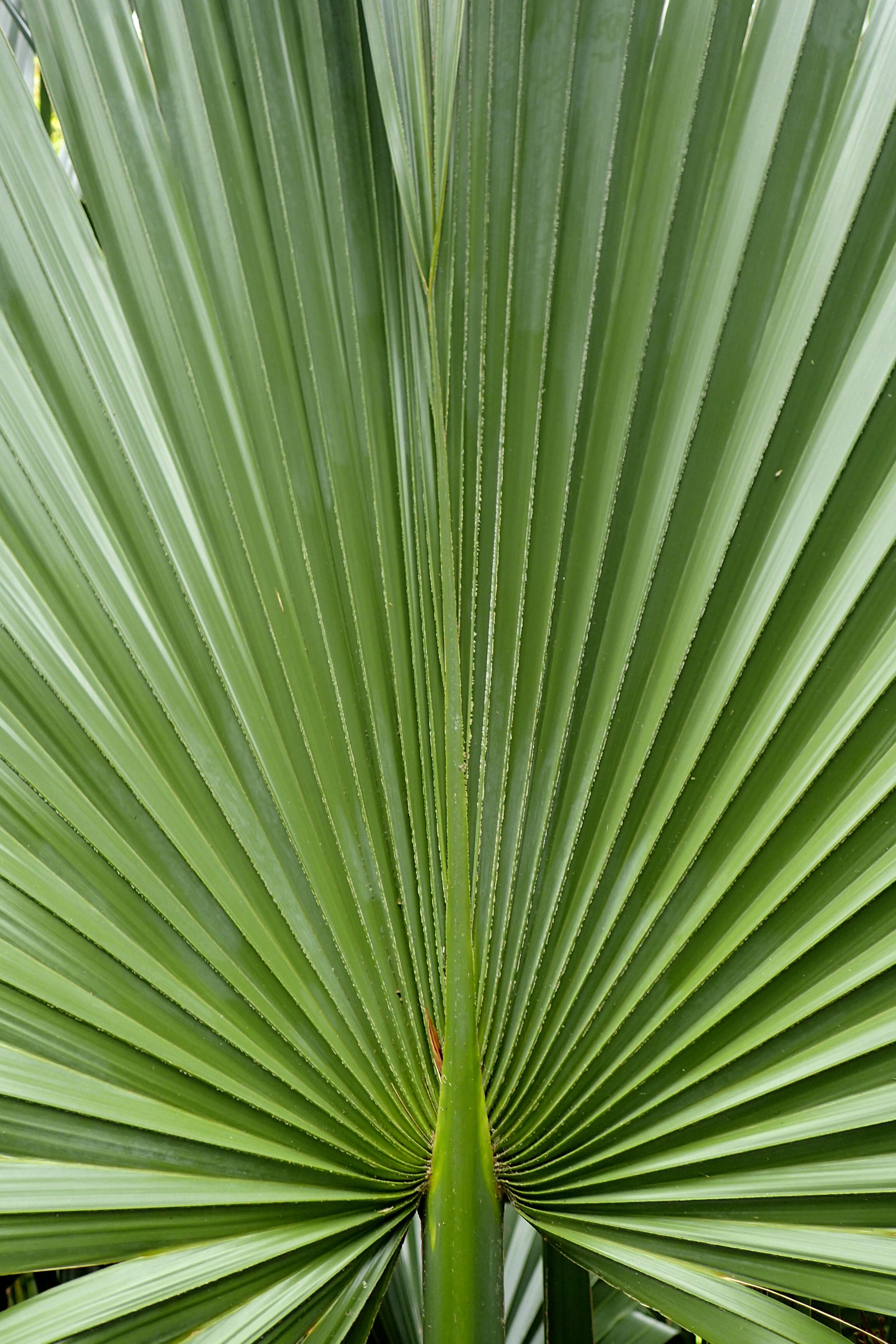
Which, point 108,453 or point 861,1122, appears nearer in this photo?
point 861,1122

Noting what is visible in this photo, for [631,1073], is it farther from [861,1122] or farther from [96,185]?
[96,185]

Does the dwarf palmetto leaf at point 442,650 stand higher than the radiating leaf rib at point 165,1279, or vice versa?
the dwarf palmetto leaf at point 442,650

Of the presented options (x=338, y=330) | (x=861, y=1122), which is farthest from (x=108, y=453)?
(x=861, y=1122)

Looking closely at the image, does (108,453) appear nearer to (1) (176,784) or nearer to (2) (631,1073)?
(1) (176,784)

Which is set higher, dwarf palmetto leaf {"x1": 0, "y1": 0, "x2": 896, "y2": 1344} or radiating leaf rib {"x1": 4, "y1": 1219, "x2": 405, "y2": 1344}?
dwarf palmetto leaf {"x1": 0, "y1": 0, "x2": 896, "y2": 1344}

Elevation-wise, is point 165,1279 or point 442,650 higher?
point 442,650

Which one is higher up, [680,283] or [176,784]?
[680,283]

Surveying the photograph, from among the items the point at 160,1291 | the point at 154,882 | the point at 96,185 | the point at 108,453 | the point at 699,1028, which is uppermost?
the point at 96,185
